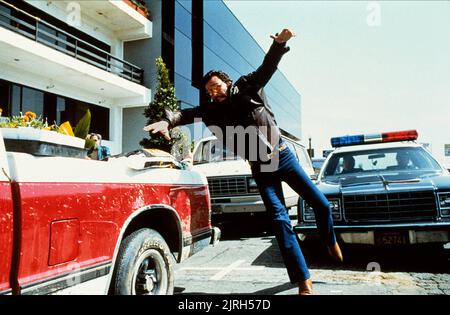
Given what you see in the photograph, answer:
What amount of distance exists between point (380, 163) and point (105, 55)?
13.9 m

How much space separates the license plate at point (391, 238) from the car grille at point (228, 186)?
294 centimetres

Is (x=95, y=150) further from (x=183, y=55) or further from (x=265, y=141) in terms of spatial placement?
(x=183, y=55)

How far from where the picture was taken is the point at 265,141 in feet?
9.29

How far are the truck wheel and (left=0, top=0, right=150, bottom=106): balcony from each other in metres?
9.30

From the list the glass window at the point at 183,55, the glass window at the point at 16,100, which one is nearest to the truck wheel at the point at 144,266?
the glass window at the point at 16,100

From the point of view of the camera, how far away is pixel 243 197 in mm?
6258

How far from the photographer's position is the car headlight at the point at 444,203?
3.57 meters

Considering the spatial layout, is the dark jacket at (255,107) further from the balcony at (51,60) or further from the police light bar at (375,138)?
the balcony at (51,60)

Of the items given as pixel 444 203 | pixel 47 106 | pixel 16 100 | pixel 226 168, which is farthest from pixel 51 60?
pixel 444 203

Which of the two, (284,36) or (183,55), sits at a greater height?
(183,55)

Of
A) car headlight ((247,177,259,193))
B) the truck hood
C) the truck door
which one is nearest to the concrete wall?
the truck hood
